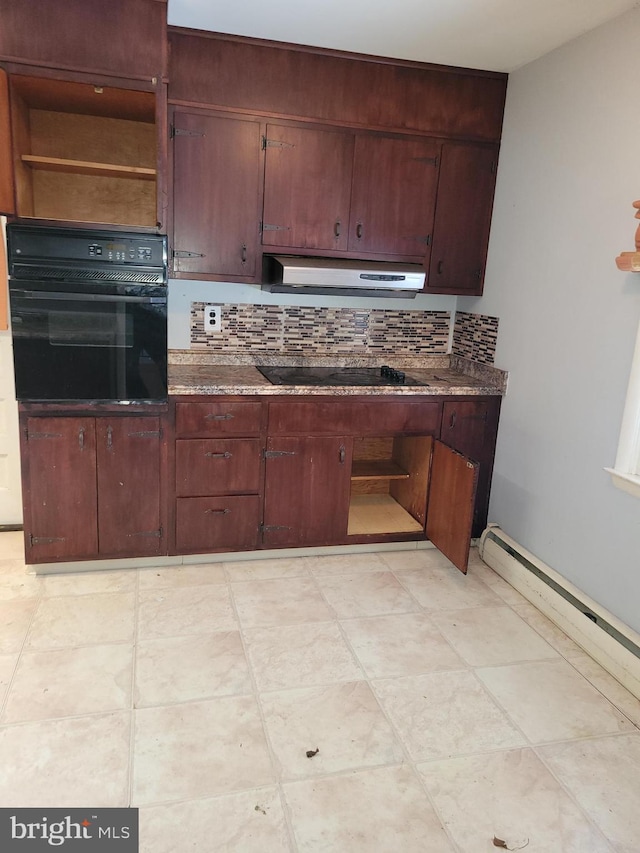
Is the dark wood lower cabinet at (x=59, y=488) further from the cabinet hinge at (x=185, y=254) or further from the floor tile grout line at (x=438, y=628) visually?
the floor tile grout line at (x=438, y=628)

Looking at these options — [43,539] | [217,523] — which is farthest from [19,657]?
[217,523]

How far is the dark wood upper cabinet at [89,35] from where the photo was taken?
2.43 metres

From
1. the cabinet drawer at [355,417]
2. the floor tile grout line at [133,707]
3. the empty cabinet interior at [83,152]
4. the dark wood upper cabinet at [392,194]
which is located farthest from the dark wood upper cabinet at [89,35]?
the floor tile grout line at [133,707]

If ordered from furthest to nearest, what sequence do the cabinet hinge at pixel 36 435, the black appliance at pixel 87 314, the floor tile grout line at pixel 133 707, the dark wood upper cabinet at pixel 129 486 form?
the dark wood upper cabinet at pixel 129 486, the cabinet hinge at pixel 36 435, the black appliance at pixel 87 314, the floor tile grout line at pixel 133 707

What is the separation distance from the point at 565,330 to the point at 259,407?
145cm

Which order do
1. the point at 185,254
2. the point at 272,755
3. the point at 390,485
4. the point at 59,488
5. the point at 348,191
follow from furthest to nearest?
1. the point at 390,485
2. the point at 348,191
3. the point at 185,254
4. the point at 59,488
5. the point at 272,755

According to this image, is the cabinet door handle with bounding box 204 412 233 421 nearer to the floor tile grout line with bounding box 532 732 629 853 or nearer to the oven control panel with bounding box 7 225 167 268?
the oven control panel with bounding box 7 225 167 268

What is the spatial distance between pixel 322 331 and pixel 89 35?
1773 millimetres

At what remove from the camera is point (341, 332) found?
3635 millimetres

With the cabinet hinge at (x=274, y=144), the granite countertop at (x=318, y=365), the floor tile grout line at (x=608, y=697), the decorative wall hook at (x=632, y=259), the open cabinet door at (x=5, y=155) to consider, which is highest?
the cabinet hinge at (x=274, y=144)

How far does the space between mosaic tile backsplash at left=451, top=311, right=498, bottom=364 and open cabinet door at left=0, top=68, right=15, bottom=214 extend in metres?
2.38

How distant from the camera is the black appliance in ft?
8.57

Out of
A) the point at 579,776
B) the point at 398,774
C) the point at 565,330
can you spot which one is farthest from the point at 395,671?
the point at 565,330

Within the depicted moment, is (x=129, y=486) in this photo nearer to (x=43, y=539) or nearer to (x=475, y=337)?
(x=43, y=539)
